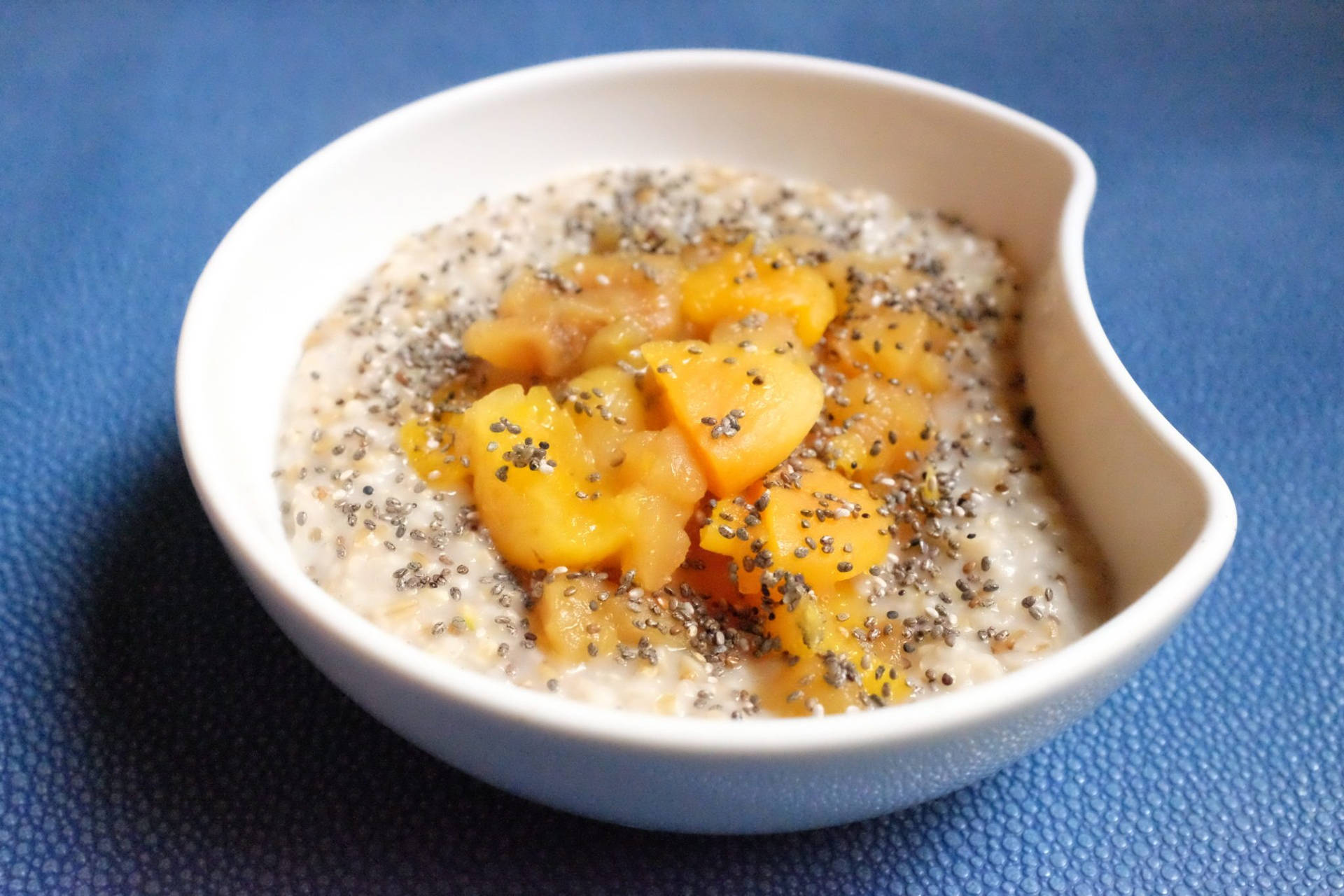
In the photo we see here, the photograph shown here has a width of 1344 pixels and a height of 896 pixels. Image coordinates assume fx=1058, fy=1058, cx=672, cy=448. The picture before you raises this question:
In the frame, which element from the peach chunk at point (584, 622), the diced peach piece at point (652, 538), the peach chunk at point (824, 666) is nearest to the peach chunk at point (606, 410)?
the diced peach piece at point (652, 538)

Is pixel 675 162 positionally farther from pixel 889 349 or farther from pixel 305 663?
pixel 305 663

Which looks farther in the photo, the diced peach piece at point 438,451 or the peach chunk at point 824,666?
the diced peach piece at point 438,451

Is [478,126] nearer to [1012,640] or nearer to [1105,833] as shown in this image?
[1012,640]

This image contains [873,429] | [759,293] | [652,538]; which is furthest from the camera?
[759,293]

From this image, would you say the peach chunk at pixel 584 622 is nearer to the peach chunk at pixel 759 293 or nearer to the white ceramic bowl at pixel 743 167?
the white ceramic bowl at pixel 743 167

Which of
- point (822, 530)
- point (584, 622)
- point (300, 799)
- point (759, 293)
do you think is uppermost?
point (759, 293)

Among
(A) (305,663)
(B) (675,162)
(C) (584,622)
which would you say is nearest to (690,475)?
(C) (584,622)
